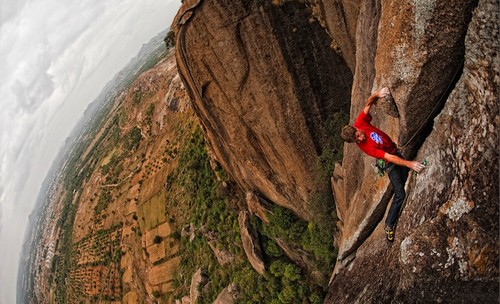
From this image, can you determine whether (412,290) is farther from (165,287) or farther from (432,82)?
(165,287)

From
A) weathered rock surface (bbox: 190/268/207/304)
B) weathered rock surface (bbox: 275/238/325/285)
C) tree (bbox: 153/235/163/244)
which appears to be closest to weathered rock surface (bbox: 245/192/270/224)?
weathered rock surface (bbox: 275/238/325/285)

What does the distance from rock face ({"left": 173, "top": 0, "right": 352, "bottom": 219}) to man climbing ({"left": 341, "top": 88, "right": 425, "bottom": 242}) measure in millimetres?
10952

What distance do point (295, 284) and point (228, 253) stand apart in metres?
10.3

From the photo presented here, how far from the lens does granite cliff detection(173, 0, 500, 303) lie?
333 inches

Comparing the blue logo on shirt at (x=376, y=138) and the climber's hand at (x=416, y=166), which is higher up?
the blue logo on shirt at (x=376, y=138)

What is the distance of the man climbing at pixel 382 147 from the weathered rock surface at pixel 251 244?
22071 millimetres

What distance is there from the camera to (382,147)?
1071 centimetres

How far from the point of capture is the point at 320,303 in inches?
Answer: 1070

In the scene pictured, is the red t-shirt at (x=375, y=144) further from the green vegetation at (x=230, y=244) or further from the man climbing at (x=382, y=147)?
the green vegetation at (x=230, y=244)

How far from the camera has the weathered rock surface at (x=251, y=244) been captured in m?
32.2

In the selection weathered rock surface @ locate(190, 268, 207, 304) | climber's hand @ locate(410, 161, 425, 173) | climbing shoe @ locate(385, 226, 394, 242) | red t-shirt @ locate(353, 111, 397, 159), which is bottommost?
weathered rock surface @ locate(190, 268, 207, 304)

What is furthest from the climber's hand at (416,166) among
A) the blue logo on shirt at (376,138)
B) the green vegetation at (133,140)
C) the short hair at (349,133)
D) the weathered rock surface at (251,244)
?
the green vegetation at (133,140)

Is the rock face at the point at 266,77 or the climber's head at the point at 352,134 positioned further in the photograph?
the rock face at the point at 266,77

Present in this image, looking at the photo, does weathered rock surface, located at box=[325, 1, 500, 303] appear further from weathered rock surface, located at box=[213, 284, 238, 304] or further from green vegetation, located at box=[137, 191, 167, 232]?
green vegetation, located at box=[137, 191, 167, 232]
